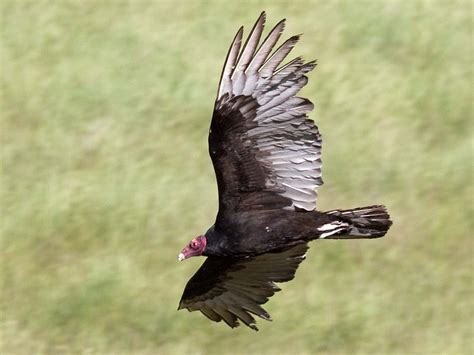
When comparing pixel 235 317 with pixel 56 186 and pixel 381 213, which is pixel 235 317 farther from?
pixel 56 186

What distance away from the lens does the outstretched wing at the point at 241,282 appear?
11.9 meters

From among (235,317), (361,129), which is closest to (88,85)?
(361,129)

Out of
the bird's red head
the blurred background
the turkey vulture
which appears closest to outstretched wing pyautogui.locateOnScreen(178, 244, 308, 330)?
the turkey vulture

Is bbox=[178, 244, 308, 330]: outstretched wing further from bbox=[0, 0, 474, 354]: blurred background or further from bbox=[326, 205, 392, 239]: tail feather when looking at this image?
bbox=[0, 0, 474, 354]: blurred background

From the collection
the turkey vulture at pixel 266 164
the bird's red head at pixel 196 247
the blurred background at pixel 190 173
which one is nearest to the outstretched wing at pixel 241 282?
the turkey vulture at pixel 266 164

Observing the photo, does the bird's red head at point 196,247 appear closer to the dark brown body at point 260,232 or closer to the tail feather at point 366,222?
the dark brown body at point 260,232

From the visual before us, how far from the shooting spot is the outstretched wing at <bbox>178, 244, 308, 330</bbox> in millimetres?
11906

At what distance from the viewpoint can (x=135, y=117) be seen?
55.1 feet

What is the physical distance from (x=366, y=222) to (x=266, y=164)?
2.58ft

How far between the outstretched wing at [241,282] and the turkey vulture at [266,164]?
0.46 metres

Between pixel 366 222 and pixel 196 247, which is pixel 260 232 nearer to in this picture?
pixel 196 247

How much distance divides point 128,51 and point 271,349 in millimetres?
5157

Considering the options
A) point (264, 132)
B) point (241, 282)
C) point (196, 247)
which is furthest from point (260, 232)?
point (241, 282)

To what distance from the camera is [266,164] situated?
1116 cm
